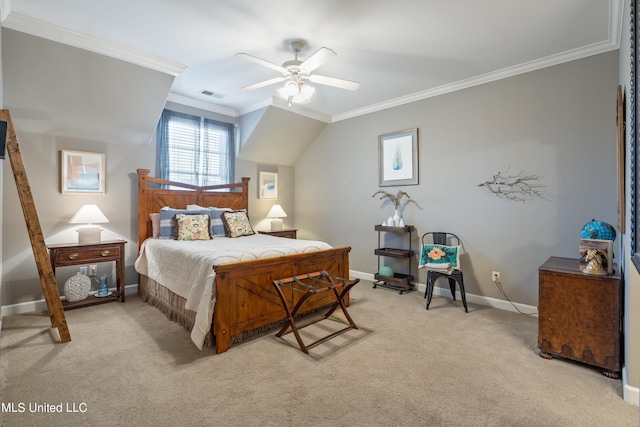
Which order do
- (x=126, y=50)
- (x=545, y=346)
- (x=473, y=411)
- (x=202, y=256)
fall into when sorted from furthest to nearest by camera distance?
(x=126, y=50)
(x=202, y=256)
(x=545, y=346)
(x=473, y=411)

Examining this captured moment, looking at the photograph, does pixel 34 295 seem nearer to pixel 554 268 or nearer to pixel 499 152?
pixel 554 268

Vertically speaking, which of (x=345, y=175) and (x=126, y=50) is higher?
(x=126, y=50)

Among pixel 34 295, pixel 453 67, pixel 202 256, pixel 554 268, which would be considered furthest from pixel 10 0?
pixel 554 268

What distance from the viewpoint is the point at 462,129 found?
3.91 meters

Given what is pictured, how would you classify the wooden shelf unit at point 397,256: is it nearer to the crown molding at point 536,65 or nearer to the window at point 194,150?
the crown molding at point 536,65

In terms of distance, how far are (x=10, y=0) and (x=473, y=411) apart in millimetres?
4334

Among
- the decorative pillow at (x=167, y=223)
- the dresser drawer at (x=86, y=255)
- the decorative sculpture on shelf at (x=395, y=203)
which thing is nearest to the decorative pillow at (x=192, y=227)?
the decorative pillow at (x=167, y=223)

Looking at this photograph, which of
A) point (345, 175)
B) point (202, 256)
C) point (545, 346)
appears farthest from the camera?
point (345, 175)

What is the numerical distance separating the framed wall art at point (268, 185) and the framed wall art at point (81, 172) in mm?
2327

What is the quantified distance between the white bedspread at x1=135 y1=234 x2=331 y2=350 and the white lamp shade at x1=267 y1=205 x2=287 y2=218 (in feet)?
5.10

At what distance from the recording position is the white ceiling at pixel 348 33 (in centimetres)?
243

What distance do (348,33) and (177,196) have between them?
310 centimetres

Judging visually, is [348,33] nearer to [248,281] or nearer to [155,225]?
[248,281]

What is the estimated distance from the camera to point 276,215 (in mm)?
5328
